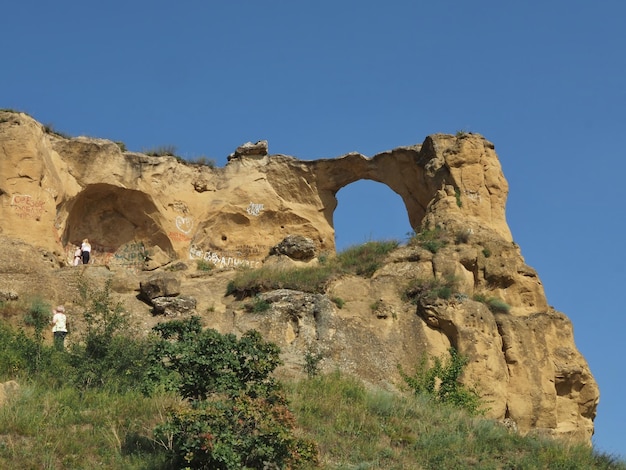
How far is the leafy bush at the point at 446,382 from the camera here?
66.4 feet

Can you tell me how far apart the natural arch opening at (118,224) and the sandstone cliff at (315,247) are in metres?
0.04

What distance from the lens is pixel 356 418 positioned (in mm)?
16188

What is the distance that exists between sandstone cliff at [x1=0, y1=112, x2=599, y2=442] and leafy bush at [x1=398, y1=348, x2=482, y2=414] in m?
0.39

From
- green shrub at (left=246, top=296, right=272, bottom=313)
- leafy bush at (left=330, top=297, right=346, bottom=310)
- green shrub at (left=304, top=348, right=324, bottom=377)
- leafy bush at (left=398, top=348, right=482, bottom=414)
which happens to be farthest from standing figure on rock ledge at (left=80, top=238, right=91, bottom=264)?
leafy bush at (left=398, top=348, right=482, bottom=414)

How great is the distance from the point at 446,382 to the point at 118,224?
11.0 metres

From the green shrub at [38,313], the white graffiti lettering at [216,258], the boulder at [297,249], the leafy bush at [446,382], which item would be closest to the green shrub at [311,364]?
the leafy bush at [446,382]

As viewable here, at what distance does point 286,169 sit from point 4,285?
32.7 ft

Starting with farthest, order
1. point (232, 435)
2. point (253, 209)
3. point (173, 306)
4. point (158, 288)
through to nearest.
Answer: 1. point (253, 209)
2. point (158, 288)
3. point (173, 306)
4. point (232, 435)

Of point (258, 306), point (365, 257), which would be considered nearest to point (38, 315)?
point (258, 306)

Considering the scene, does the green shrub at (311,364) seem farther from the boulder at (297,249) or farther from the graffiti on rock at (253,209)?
the graffiti on rock at (253,209)

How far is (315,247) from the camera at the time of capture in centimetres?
2717

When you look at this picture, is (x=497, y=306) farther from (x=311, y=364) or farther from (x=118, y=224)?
(x=118, y=224)

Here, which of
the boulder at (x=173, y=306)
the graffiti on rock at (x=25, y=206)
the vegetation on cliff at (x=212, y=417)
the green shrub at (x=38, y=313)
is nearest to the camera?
the vegetation on cliff at (x=212, y=417)

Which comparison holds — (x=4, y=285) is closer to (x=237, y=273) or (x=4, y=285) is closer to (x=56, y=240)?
(x=56, y=240)
